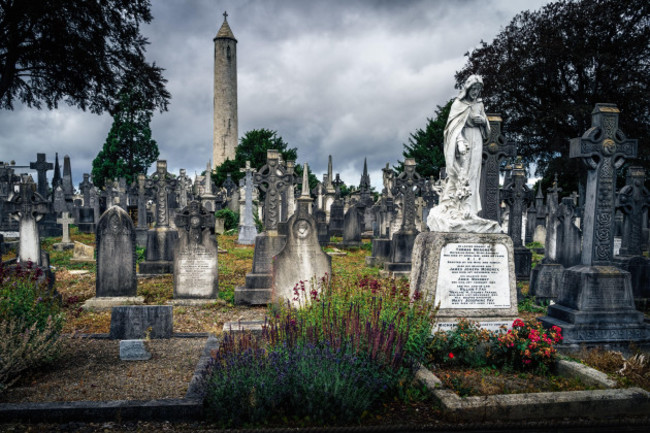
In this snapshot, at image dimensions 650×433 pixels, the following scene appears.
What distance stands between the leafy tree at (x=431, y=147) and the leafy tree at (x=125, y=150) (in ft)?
83.9

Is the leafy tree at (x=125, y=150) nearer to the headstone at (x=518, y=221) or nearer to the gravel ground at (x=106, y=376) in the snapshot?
the headstone at (x=518, y=221)

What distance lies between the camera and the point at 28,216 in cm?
950

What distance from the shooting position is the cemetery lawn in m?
4.55

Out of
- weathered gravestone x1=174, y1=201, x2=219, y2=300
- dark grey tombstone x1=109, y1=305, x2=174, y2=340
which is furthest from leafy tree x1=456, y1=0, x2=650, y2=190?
dark grey tombstone x1=109, y1=305, x2=174, y2=340

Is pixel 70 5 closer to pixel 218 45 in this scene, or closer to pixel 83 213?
pixel 83 213

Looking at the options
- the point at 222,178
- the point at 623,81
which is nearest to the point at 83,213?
the point at 222,178

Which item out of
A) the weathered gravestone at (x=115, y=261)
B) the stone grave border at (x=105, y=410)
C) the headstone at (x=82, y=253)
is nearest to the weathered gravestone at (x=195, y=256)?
the weathered gravestone at (x=115, y=261)

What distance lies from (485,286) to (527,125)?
24.2 meters

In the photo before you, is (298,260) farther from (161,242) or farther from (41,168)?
(41,168)

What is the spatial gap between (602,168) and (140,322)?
7280 mm

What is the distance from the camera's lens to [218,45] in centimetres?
5109

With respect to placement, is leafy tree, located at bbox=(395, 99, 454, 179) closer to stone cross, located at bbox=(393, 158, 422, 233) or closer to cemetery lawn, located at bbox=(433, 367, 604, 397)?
stone cross, located at bbox=(393, 158, 422, 233)

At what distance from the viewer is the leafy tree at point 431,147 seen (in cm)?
4194

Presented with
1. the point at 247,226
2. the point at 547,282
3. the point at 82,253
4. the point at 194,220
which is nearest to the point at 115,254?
the point at 194,220
